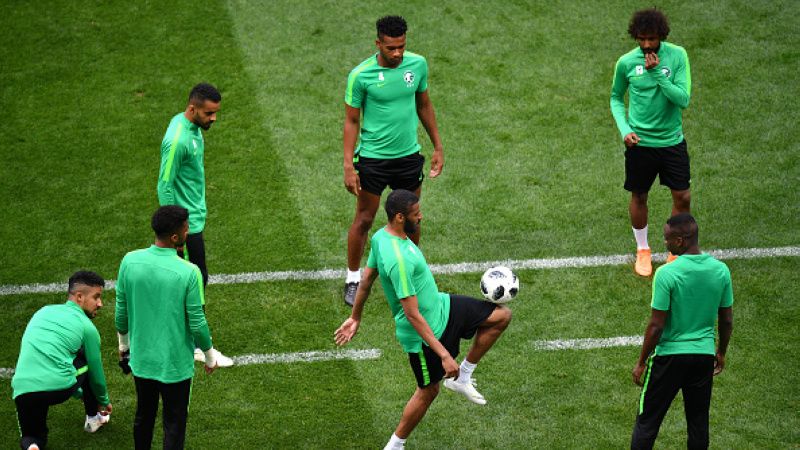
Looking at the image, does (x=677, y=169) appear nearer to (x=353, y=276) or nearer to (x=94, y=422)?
(x=353, y=276)

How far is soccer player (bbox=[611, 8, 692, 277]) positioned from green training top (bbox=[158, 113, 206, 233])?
3.77 m

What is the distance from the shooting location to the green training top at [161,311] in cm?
730

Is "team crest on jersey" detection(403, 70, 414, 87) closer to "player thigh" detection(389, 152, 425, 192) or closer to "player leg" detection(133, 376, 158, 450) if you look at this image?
"player thigh" detection(389, 152, 425, 192)

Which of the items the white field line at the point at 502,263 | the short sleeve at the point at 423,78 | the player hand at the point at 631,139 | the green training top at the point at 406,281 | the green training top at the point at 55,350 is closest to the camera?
the green training top at the point at 406,281

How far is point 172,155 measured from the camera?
28.6 feet

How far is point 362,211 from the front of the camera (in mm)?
10227

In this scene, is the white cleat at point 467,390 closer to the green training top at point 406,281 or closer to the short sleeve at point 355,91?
the green training top at point 406,281

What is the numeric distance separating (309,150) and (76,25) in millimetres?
→ 4216

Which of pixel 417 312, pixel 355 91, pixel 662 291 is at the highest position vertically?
pixel 355 91

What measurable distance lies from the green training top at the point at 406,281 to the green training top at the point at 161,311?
1.23 m

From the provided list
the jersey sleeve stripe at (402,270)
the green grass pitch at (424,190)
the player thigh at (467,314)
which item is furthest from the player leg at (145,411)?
the player thigh at (467,314)

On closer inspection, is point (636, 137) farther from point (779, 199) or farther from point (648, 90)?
point (779, 199)

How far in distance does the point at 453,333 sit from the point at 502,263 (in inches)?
113

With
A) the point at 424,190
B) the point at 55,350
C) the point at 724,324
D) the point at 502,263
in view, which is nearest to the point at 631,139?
the point at 502,263
